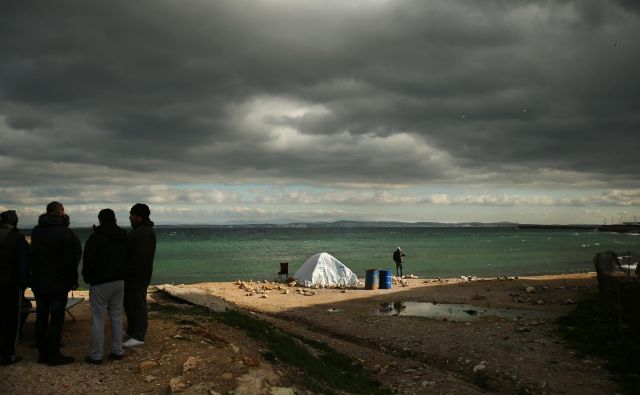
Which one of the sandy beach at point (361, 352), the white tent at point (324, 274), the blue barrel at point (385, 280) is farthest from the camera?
the white tent at point (324, 274)

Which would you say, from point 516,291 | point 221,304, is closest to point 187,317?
point 221,304

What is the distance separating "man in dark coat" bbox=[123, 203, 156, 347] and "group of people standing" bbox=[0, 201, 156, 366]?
295 millimetres

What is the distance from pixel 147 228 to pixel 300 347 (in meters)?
4.61

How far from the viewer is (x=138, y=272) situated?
7.91 metres

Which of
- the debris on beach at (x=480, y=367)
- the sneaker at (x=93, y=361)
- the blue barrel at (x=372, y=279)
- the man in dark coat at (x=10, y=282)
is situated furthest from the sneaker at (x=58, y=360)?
the blue barrel at (x=372, y=279)

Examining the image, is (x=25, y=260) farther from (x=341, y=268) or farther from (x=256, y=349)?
(x=341, y=268)

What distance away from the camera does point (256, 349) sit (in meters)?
8.87

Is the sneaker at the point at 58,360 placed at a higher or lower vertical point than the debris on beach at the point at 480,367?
higher

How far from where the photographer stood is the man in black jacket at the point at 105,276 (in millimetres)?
7211

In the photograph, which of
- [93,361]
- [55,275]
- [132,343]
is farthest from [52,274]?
[132,343]

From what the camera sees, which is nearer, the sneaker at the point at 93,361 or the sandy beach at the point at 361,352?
the sandy beach at the point at 361,352

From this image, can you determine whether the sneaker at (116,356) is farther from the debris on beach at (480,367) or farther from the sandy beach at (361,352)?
the debris on beach at (480,367)

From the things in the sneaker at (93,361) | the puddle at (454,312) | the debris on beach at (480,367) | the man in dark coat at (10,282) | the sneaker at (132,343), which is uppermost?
the man in dark coat at (10,282)

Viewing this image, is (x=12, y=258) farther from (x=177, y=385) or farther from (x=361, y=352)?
(x=361, y=352)
